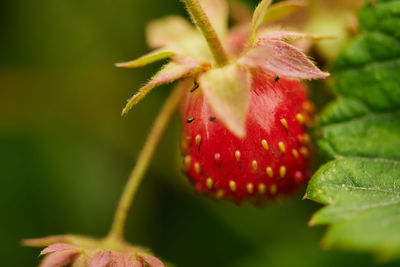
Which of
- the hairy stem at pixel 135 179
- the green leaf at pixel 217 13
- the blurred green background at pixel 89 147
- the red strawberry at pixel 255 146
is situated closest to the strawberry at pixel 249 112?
the red strawberry at pixel 255 146

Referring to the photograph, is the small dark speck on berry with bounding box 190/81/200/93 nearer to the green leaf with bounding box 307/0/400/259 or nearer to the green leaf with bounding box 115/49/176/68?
the green leaf with bounding box 115/49/176/68

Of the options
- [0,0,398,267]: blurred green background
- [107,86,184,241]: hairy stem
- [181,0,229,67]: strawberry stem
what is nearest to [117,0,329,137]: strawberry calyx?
[181,0,229,67]: strawberry stem

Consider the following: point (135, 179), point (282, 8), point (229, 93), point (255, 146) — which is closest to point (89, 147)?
point (135, 179)

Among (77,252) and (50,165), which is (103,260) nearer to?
(77,252)

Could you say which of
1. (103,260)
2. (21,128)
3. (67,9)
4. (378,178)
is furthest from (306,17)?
(21,128)

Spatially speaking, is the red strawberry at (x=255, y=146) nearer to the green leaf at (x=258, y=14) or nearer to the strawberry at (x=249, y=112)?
the strawberry at (x=249, y=112)

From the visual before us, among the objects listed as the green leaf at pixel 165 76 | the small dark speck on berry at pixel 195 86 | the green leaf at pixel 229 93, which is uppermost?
the green leaf at pixel 165 76

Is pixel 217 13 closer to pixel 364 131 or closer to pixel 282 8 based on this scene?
pixel 282 8
